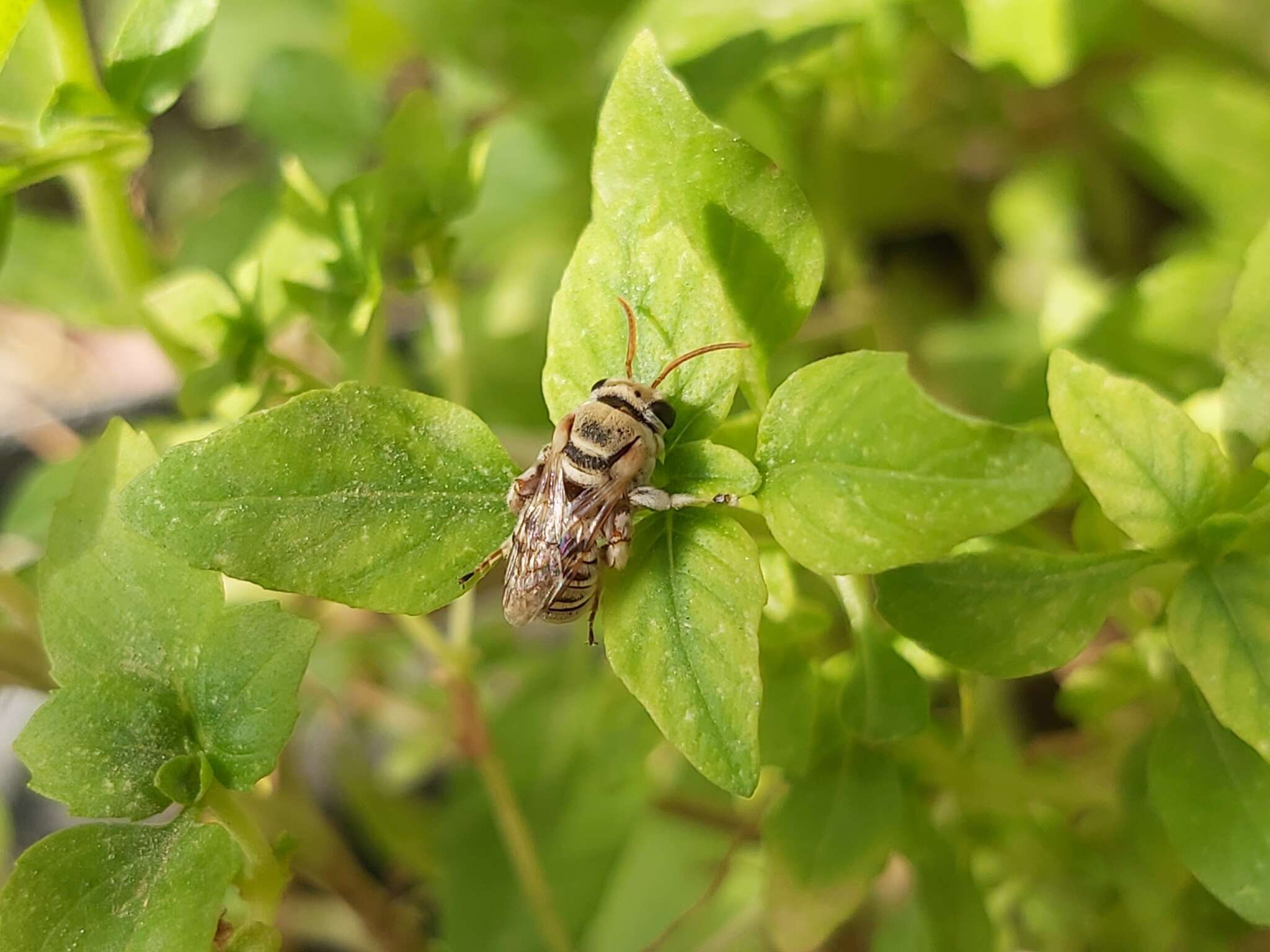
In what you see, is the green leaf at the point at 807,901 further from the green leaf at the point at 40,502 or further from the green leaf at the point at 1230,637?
the green leaf at the point at 40,502

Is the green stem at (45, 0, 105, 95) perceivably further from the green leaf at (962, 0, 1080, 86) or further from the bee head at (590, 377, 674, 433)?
the green leaf at (962, 0, 1080, 86)

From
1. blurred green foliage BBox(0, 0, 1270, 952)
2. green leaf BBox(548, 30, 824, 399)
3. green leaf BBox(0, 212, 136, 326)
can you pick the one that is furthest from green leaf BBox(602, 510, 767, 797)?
green leaf BBox(0, 212, 136, 326)

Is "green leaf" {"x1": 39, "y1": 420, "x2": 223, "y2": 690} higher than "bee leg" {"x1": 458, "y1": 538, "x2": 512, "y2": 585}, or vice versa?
"green leaf" {"x1": 39, "y1": 420, "x2": 223, "y2": 690}

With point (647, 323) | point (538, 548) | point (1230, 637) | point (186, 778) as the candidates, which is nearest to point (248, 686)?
point (186, 778)

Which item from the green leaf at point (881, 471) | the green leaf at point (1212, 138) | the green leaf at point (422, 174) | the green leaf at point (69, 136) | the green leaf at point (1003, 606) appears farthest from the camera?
the green leaf at point (1212, 138)

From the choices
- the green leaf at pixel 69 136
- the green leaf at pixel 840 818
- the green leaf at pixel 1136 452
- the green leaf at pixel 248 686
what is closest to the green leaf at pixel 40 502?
the green leaf at pixel 69 136

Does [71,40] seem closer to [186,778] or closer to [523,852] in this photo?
[186,778]
